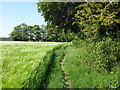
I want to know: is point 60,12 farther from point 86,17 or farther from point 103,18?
point 103,18

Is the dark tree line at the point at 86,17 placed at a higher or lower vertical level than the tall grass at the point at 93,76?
higher

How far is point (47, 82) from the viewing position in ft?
16.0

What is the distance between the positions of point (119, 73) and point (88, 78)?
126 cm

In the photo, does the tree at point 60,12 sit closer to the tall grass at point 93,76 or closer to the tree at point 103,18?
the tree at point 103,18

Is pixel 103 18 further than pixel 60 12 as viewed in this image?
No

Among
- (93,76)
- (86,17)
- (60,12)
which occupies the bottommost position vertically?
(93,76)

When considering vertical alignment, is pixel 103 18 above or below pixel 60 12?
below

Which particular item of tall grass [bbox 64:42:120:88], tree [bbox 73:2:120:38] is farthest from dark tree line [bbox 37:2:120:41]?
tall grass [bbox 64:42:120:88]

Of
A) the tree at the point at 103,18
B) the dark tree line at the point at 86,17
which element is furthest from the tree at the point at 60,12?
the tree at the point at 103,18

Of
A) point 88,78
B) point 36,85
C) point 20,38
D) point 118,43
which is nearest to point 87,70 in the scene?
point 88,78

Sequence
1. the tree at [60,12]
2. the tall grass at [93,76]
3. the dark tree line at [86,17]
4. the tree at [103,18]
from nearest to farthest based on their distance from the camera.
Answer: the tall grass at [93,76] < the tree at [103,18] < the dark tree line at [86,17] < the tree at [60,12]

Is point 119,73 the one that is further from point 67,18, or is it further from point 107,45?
point 67,18

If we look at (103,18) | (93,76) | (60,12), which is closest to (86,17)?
(103,18)

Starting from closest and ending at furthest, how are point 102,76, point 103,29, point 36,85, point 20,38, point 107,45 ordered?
point 36,85 < point 102,76 < point 107,45 < point 103,29 < point 20,38
